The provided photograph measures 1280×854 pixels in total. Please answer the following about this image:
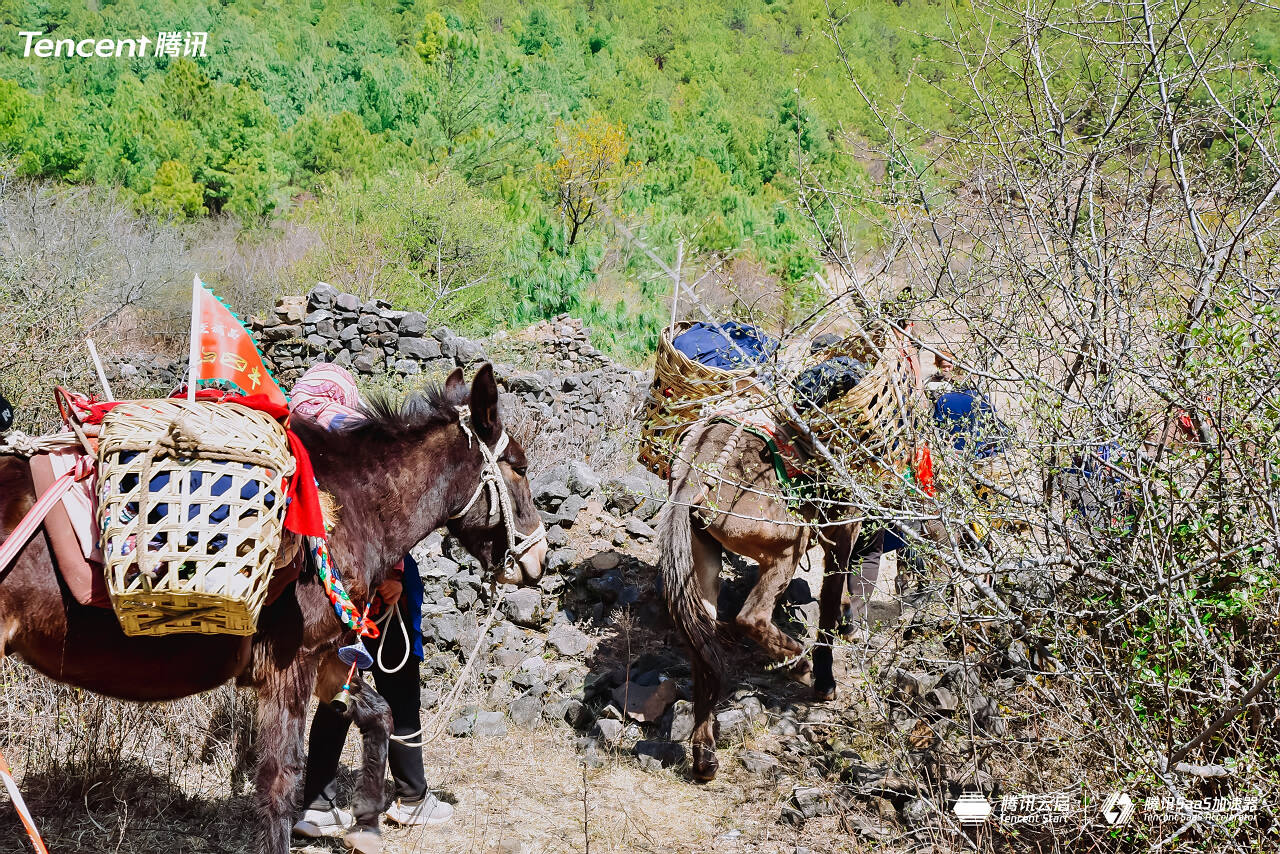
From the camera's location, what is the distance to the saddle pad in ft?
8.88

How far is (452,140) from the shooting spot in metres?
32.1

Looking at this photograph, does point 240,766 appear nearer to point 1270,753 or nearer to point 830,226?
point 830,226

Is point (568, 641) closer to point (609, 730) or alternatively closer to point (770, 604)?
point (609, 730)

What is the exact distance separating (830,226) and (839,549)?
2241 mm

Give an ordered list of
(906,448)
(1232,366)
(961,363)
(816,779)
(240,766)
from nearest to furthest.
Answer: (1232,366), (961,363), (240,766), (816,779), (906,448)

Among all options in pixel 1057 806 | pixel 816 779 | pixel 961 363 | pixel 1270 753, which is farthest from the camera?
pixel 816 779

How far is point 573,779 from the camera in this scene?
15.3 ft

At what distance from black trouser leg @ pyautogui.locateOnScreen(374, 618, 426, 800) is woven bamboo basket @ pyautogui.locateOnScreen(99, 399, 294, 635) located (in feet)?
4.28

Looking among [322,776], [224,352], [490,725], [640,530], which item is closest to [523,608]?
[490,725]

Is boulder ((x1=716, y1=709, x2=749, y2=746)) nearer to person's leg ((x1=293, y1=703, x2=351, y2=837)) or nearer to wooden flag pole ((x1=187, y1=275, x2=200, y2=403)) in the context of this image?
person's leg ((x1=293, y1=703, x2=351, y2=837))

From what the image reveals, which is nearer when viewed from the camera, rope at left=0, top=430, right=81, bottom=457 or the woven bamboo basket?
the woven bamboo basket

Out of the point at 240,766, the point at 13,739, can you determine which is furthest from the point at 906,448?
the point at 13,739

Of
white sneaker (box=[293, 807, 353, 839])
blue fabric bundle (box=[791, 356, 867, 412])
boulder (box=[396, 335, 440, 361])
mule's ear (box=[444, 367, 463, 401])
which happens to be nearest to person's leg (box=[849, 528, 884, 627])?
blue fabric bundle (box=[791, 356, 867, 412])

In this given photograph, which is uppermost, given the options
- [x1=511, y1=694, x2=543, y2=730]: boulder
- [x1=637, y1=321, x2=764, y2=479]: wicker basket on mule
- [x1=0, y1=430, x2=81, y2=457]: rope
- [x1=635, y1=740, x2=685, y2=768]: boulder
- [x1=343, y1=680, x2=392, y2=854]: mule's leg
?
[x1=0, y1=430, x2=81, y2=457]: rope
